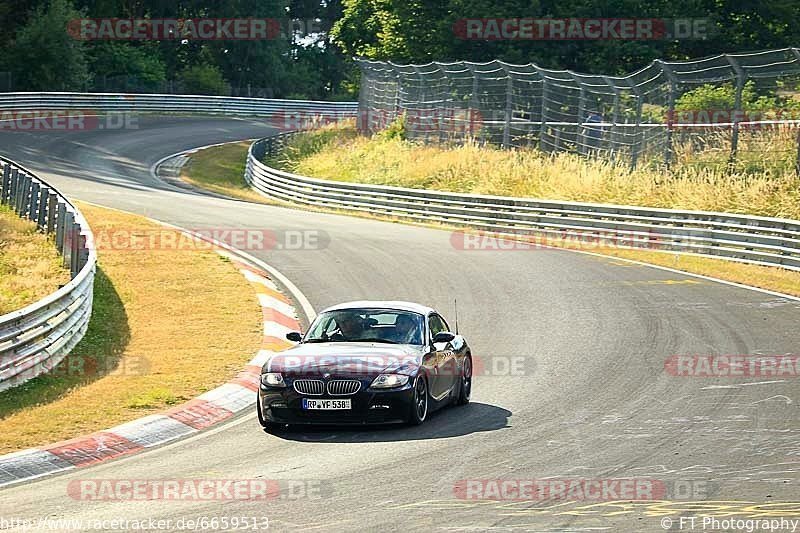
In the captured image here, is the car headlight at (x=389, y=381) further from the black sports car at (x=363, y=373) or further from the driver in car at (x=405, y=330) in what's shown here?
the driver in car at (x=405, y=330)

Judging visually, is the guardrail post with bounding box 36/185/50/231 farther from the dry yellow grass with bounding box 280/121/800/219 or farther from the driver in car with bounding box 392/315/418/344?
the driver in car with bounding box 392/315/418/344

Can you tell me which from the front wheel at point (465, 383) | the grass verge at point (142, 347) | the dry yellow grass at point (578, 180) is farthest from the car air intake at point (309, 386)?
the dry yellow grass at point (578, 180)

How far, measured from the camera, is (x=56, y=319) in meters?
16.2

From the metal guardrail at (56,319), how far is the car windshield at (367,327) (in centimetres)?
348

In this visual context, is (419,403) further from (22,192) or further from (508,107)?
(508,107)

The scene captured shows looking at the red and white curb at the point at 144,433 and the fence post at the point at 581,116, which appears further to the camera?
the fence post at the point at 581,116

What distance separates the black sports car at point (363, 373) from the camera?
12.4 metres

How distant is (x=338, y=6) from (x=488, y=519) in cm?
9858

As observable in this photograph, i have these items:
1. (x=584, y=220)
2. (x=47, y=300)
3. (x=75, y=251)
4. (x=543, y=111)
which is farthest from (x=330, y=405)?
(x=543, y=111)

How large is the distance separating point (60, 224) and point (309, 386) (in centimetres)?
1274

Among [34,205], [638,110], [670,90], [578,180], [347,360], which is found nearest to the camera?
[347,360]

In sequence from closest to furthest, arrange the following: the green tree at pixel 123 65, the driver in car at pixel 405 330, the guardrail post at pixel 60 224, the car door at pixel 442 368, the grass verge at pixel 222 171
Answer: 1. the car door at pixel 442 368
2. the driver in car at pixel 405 330
3. the guardrail post at pixel 60 224
4. the grass verge at pixel 222 171
5. the green tree at pixel 123 65

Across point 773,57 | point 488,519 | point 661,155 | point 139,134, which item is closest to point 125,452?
point 488,519

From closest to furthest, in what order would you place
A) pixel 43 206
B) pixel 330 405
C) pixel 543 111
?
pixel 330 405, pixel 43 206, pixel 543 111
